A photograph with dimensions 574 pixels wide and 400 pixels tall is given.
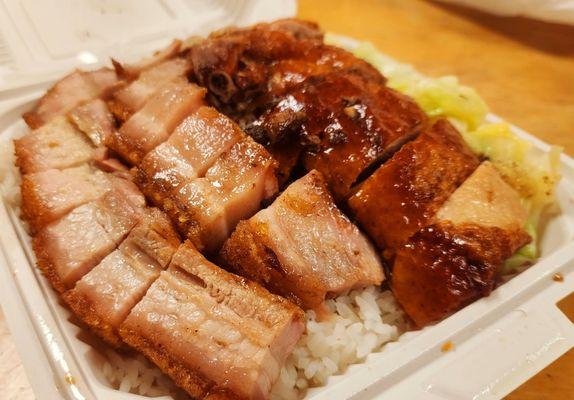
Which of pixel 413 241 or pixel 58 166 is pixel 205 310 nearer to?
pixel 413 241

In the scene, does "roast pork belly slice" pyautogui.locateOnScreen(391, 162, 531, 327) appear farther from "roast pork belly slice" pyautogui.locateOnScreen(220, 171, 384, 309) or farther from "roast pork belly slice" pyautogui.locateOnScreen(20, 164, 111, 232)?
"roast pork belly slice" pyautogui.locateOnScreen(20, 164, 111, 232)

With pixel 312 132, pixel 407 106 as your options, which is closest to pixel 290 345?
pixel 312 132

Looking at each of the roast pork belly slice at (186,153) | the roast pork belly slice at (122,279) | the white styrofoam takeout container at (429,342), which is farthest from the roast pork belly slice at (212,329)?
the roast pork belly slice at (186,153)

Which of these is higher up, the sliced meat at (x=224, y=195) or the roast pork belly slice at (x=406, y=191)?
the sliced meat at (x=224, y=195)

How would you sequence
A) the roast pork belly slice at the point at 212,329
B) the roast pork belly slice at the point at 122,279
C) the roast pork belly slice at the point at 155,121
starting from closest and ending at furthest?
the roast pork belly slice at the point at 212,329 → the roast pork belly slice at the point at 122,279 → the roast pork belly slice at the point at 155,121

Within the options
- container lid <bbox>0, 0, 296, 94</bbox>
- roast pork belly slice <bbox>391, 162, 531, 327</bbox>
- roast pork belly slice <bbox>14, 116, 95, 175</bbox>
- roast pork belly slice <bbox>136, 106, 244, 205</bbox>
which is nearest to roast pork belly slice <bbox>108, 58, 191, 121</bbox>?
roast pork belly slice <bbox>14, 116, 95, 175</bbox>

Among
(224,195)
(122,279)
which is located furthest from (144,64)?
(122,279)

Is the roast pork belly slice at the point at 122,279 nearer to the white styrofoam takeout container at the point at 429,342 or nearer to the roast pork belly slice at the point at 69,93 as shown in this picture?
the white styrofoam takeout container at the point at 429,342
